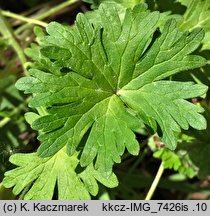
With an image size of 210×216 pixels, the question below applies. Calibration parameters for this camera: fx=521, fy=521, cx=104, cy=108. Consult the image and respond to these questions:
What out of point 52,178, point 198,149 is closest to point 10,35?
point 52,178

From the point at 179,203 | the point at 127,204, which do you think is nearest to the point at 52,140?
the point at 127,204

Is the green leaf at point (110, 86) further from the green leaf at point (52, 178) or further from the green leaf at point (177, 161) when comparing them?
the green leaf at point (177, 161)

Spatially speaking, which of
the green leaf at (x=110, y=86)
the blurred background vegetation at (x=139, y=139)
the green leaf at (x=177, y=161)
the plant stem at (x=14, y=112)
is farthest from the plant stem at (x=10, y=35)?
the green leaf at (x=177, y=161)

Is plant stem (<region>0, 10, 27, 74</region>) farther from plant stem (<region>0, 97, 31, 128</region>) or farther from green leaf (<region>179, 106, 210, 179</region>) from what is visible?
green leaf (<region>179, 106, 210, 179</region>)

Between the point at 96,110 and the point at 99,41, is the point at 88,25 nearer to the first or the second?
the point at 99,41

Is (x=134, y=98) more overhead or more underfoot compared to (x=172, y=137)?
more overhead

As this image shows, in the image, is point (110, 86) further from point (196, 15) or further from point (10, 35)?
point (10, 35)

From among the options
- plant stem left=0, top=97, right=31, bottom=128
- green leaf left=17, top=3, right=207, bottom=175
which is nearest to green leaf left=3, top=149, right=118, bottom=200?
green leaf left=17, top=3, right=207, bottom=175
